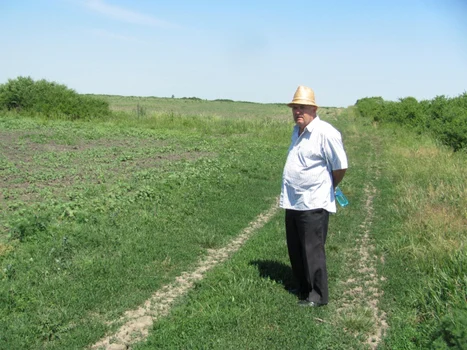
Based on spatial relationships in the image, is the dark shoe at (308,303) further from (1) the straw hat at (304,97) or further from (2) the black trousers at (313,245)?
(1) the straw hat at (304,97)

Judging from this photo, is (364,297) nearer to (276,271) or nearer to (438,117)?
(276,271)

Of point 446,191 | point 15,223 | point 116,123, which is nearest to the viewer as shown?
point 15,223

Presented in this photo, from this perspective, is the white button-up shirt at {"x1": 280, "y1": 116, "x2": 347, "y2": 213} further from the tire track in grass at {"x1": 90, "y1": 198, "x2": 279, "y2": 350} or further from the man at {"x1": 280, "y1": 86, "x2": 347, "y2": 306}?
the tire track in grass at {"x1": 90, "y1": 198, "x2": 279, "y2": 350}

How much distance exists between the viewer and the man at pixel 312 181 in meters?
4.84

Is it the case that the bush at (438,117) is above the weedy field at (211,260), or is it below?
above

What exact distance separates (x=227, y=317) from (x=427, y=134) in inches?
794

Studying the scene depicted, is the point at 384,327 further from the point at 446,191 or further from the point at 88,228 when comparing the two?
the point at 446,191

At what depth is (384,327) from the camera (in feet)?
15.1

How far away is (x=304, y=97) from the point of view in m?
4.84

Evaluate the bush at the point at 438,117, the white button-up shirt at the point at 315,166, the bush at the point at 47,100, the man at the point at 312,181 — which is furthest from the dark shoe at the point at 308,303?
the bush at the point at 47,100

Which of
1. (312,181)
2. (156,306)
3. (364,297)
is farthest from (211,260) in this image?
(312,181)

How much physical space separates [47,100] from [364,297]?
96.4ft

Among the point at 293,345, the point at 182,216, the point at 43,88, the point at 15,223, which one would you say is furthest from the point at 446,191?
the point at 43,88

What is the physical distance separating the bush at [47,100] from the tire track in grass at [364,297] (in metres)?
26.3
